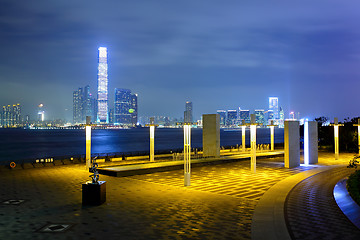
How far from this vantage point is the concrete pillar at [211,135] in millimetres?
25969

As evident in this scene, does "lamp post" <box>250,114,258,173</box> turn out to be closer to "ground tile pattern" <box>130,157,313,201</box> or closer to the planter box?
"ground tile pattern" <box>130,157,313,201</box>

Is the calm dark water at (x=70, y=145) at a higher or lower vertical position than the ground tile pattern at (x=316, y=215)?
lower

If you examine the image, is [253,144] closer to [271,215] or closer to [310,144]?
[310,144]

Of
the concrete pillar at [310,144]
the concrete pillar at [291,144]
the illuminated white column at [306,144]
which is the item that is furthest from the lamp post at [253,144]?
the concrete pillar at [310,144]

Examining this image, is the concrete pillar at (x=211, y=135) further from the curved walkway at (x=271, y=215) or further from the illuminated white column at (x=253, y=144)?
the curved walkway at (x=271, y=215)

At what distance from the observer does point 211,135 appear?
86.1 ft

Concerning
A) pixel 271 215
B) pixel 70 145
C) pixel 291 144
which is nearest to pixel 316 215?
pixel 271 215

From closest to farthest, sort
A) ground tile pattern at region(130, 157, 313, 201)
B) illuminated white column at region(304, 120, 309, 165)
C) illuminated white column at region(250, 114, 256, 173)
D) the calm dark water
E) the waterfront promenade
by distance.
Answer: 1. the waterfront promenade
2. ground tile pattern at region(130, 157, 313, 201)
3. illuminated white column at region(250, 114, 256, 173)
4. illuminated white column at region(304, 120, 309, 165)
5. the calm dark water

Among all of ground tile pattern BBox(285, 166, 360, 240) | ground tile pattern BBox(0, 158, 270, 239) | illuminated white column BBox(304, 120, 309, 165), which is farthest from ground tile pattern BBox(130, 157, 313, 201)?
illuminated white column BBox(304, 120, 309, 165)

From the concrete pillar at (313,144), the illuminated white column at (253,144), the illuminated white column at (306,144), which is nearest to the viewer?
the illuminated white column at (253,144)

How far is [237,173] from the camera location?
17.5 metres

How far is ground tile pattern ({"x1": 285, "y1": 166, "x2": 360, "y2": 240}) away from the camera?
7094mm

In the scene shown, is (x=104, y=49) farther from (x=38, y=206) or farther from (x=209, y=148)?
(x=38, y=206)

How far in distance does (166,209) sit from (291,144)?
43.3 feet
